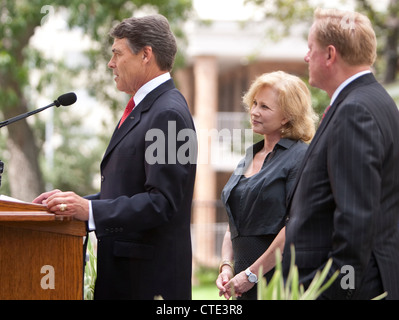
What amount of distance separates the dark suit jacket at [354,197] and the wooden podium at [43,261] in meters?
0.87

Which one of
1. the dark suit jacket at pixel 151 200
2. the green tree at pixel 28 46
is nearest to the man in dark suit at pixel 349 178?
the dark suit jacket at pixel 151 200

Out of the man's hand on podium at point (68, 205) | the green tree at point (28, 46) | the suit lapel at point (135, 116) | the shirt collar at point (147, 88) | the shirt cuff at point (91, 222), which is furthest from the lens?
the green tree at point (28, 46)

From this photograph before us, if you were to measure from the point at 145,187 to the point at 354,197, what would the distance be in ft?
3.28

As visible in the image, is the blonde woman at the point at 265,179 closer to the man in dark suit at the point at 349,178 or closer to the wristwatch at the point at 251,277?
the wristwatch at the point at 251,277

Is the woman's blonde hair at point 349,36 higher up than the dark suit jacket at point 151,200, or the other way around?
the woman's blonde hair at point 349,36

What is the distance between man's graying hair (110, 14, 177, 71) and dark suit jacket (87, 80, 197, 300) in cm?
22

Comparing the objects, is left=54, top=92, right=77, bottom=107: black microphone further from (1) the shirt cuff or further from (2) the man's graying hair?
(1) the shirt cuff

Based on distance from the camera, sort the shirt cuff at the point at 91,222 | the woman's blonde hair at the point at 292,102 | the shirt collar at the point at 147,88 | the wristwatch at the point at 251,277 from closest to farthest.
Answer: the shirt cuff at the point at 91,222
the shirt collar at the point at 147,88
the wristwatch at the point at 251,277
the woman's blonde hair at the point at 292,102

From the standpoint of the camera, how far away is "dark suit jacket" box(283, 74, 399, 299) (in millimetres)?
2340

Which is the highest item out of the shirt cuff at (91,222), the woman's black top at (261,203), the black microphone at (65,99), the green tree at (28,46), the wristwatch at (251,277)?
the green tree at (28,46)

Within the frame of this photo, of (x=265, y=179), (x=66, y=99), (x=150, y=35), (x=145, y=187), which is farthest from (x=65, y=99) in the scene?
(x=265, y=179)

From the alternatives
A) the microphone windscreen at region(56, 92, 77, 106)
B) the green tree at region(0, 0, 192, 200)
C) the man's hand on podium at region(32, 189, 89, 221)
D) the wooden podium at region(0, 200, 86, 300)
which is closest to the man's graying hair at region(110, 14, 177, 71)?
the microphone windscreen at region(56, 92, 77, 106)

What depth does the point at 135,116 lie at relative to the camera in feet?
10.3

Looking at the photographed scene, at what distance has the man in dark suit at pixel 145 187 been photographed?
289cm
